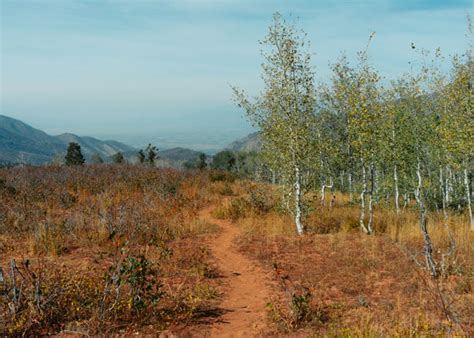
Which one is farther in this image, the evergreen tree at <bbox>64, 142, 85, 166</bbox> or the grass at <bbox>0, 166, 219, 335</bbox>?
the evergreen tree at <bbox>64, 142, 85, 166</bbox>

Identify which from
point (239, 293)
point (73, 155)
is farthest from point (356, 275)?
point (73, 155)

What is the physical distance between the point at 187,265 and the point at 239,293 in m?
2.30

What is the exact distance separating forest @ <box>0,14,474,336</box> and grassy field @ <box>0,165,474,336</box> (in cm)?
5

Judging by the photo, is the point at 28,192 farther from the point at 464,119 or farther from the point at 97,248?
the point at 464,119

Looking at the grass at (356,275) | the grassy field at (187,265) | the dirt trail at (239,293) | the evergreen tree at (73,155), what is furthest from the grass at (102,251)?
the evergreen tree at (73,155)

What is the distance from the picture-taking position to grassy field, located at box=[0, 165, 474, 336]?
7297 mm

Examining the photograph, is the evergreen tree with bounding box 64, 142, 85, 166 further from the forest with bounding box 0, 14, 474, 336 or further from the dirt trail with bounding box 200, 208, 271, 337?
the dirt trail with bounding box 200, 208, 271, 337

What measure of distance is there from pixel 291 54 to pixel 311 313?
10135 millimetres

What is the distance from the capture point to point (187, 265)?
11.6 m

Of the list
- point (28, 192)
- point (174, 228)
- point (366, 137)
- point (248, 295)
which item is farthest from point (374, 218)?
point (28, 192)

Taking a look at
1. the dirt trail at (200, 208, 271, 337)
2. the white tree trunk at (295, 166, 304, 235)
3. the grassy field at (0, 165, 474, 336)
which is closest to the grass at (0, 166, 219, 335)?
the grassy field at (0, 165, 474, 336)

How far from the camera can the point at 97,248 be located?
42.7 ft

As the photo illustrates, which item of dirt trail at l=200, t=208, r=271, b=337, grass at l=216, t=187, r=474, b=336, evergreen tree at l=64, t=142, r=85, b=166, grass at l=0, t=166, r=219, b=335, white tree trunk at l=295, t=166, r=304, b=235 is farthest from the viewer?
evergreen tree at l=64, t=142, r=85, b=166

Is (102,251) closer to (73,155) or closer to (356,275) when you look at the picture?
(356,275)
